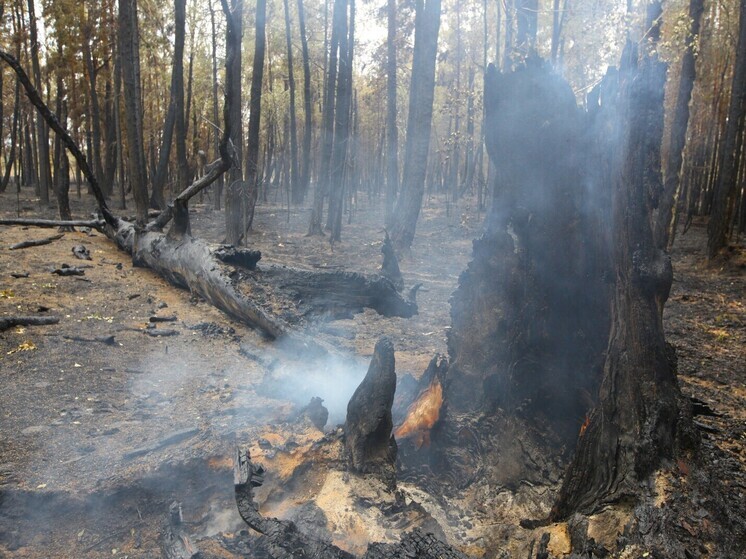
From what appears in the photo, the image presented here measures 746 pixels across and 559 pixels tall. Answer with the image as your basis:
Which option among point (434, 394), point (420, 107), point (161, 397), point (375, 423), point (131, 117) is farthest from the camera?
point (420, 107)

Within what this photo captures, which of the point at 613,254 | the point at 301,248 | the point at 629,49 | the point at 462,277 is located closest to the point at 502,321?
the point at 462,277

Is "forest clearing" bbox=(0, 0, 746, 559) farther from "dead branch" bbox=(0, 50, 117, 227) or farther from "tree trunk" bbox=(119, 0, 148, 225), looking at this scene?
"tree trunk" bbox=(119, 0, 148, 225)

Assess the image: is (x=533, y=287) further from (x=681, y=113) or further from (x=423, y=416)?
(x=681, y=113)

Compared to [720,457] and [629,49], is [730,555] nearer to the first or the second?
[720,457]

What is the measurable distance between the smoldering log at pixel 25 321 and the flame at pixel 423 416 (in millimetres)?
4382

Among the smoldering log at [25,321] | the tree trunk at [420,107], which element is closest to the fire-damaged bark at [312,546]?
the smoldering log at [25,321]

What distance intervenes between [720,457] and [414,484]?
2.30 m

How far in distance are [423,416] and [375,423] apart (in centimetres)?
60

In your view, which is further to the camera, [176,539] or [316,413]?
[316,413]

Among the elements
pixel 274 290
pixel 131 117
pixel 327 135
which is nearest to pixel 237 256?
pixel 274 290

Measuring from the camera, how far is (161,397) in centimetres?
460

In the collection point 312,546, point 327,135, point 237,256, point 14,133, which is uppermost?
point 14,133

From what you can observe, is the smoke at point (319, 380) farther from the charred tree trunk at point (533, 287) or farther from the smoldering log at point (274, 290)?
the charred tree trunk at point (533, 287)

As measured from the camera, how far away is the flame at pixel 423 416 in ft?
12.5
